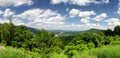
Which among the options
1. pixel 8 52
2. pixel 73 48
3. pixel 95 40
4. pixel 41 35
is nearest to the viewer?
pixel 8 52

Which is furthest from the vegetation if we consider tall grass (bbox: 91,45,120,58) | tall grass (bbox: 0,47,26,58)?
tall grass (bbox: 91,45,120,58)

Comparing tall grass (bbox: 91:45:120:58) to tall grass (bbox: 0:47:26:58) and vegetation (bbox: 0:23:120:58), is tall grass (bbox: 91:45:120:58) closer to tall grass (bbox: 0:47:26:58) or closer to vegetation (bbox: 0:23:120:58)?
tall grass (bbox: 0:47:26:58)

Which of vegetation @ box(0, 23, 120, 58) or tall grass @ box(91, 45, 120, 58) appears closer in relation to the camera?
tall grass @ box(91, 45, 120, 58)

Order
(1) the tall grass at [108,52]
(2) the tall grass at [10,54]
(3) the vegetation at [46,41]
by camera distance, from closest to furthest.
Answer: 1. (1) the tall grass at [108,52]
2. (2) the tall grass at [10,54]
3. (3) the vegetation at [46,41]

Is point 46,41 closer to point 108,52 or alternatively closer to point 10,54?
point 10,54

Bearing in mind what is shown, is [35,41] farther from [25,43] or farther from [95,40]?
[95,40]

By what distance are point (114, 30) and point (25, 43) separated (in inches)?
1651

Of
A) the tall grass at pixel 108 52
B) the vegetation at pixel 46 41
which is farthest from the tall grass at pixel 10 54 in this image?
the vegetation at pixel 46 41

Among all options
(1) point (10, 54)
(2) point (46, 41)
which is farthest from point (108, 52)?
(2) point (46, 41)

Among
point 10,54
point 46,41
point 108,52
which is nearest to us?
point 108,52

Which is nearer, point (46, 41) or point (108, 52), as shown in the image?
point (108, 52)

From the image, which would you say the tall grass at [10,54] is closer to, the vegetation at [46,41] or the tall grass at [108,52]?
the tall grass at [108,52]

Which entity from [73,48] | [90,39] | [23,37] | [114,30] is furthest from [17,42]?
[114,30]

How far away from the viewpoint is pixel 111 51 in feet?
23.6
